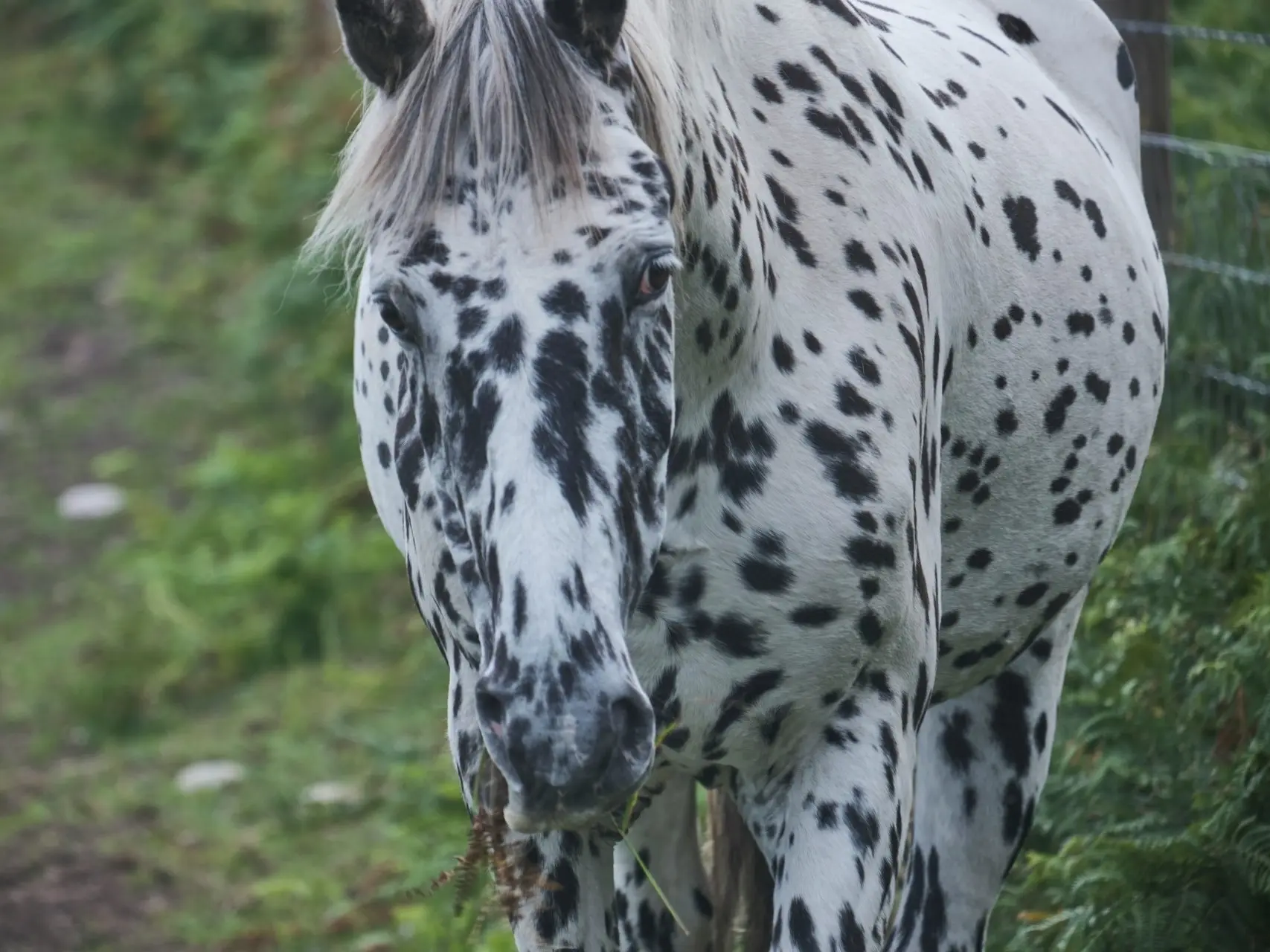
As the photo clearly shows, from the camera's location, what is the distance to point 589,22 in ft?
7.59

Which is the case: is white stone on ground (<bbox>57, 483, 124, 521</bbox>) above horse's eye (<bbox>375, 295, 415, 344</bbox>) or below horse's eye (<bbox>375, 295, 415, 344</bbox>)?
below

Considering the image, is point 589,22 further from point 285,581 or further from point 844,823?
point 285,581

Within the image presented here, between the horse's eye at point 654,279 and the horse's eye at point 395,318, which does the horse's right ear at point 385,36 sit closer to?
the horse's eye at point 395,318

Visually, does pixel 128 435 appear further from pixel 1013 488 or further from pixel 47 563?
pixel 1013 488

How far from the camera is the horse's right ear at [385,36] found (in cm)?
232

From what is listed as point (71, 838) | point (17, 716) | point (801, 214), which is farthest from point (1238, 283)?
point (17, 716)

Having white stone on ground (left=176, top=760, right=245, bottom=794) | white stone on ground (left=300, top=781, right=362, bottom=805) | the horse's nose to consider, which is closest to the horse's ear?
the horse's nose

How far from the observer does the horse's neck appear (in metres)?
2.52

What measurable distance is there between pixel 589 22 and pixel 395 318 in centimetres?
44

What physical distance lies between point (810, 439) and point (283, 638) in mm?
4394

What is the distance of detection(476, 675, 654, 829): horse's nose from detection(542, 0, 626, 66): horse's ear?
80 cm

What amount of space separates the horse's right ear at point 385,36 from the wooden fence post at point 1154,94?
315cm

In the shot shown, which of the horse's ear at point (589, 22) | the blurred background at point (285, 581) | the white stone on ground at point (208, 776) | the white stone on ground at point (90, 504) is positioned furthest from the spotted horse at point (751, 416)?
the white stone on ground at point (90, 504)

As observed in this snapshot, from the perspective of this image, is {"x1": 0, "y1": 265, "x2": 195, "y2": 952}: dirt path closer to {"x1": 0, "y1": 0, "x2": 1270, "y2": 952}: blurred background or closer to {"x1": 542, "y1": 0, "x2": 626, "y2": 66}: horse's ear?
{"x1": 0, "y1": 0, "x2": 1270, "y2": 952}: blurred background
